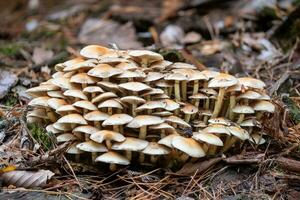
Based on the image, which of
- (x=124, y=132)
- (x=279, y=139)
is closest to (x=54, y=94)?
(x=124, y=132)

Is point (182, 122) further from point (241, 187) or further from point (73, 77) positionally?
point (73, 77)

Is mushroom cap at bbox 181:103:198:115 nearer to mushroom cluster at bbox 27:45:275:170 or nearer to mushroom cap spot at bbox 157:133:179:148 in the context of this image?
mushroom cluster at bbox 27:45:275:170

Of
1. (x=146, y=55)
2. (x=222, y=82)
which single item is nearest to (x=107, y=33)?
(x=146, y=55)

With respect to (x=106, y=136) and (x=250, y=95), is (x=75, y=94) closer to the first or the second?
(x=106, y=136)

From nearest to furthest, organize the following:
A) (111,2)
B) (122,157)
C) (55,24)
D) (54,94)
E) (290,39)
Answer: (122,157) → (54,94) → (290,39) → (55,24) → (111,2)

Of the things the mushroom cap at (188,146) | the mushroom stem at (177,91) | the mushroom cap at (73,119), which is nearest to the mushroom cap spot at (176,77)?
the mushroom stem at (177,91)

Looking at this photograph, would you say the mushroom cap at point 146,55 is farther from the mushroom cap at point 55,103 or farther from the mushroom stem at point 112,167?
the mushroom stem at point 112,167

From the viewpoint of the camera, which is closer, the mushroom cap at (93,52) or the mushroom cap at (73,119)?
the mushroom cap at (73,119)
